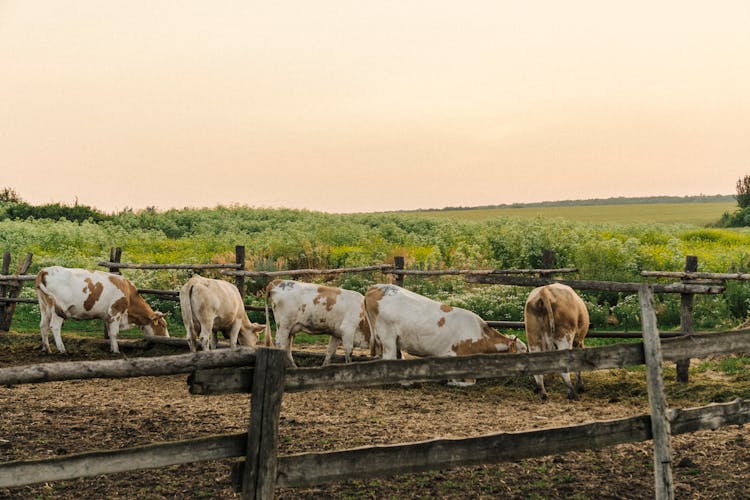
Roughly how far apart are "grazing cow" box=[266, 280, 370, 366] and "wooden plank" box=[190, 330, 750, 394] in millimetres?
7218

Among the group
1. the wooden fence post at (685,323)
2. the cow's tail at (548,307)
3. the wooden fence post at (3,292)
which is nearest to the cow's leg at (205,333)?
the cow's tail at (548,307)

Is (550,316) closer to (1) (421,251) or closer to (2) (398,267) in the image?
(2) (398,267)

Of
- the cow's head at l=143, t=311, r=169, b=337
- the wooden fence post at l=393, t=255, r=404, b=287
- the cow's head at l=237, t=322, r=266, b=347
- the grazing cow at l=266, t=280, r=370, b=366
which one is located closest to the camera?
the grazing cow at l=266, t=280, r=370, b=366

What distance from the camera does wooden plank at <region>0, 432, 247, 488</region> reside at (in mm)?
4121

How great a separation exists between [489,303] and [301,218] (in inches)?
1322

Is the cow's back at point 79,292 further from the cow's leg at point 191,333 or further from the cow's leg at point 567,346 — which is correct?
the cow's leg at point 567,346

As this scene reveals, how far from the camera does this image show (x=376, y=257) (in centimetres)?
2717

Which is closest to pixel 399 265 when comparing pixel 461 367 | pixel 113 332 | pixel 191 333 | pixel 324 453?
pixel 191 333

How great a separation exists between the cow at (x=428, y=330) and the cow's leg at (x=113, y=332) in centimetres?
582

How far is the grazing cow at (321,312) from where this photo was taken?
12.2 meters

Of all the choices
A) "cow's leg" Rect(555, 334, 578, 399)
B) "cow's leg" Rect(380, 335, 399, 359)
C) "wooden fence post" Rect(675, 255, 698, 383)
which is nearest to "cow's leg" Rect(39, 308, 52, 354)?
"cow's leg" Rect(380, 335, 399, 359)

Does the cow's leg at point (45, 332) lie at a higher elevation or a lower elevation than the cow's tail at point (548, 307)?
lower

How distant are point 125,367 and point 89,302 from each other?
10957 mm

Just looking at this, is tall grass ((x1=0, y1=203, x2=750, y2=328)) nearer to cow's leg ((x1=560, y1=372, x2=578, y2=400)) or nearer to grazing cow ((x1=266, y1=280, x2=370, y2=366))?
grazing cow ((x1=266, y1=280, x2=370, y2=366))
